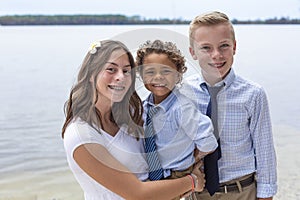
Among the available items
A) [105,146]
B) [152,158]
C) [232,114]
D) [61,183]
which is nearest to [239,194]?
[232,114]

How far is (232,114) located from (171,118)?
0.29 meters

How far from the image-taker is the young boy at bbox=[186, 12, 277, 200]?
6.36ft

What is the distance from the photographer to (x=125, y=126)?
5.72ft

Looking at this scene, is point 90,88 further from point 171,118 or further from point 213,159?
point 213,159

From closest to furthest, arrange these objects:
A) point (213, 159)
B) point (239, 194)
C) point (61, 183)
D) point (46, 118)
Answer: point (213, 159), point (239, 194), point (61, 183), point (46, 118)

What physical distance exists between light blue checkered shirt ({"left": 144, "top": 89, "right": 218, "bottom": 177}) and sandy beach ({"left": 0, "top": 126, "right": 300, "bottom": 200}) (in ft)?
11.1

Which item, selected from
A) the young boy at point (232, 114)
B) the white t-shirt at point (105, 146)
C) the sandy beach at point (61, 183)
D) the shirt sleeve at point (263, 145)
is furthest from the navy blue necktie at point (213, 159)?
the sandy beach at point (61, 183)

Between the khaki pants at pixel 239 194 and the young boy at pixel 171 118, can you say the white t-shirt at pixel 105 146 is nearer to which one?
the young boy at pixel 171 118

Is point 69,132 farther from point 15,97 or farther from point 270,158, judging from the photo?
point 15,97

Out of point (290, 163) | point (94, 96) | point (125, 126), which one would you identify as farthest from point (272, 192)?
point (290, 163)

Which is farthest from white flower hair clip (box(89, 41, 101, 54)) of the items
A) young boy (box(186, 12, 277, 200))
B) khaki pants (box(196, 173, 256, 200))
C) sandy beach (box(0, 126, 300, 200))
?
sandy beach (box(0, 126, 300, 200))

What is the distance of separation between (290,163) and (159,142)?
5.29 metres

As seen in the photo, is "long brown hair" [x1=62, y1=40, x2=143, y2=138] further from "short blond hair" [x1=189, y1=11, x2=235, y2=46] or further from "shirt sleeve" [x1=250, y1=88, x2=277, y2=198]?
"shirt sleeve" [x1=250, y1=88, x2=277, y2=198]

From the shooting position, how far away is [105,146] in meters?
1.66
